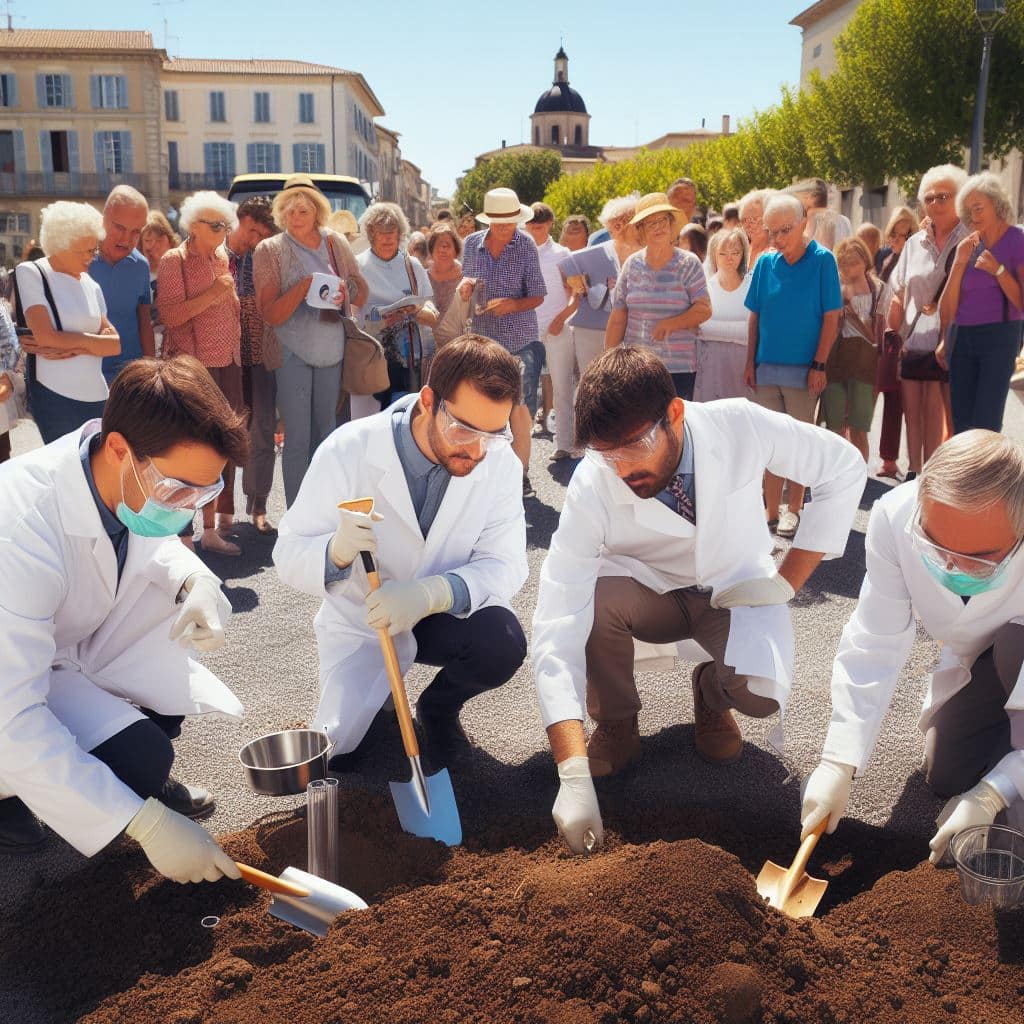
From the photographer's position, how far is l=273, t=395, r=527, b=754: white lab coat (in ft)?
10.3

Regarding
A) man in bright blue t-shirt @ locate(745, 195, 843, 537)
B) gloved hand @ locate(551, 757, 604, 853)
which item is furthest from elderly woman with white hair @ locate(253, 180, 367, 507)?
gloved hand @ locate(551, 757, 604, 853)

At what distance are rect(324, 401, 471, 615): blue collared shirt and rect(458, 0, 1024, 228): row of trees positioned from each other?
1894 centimetres

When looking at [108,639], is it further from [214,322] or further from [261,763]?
[214,322]

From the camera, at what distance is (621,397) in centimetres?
280

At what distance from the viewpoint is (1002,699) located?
9.54ft

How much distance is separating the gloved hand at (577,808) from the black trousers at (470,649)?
0.58 metres

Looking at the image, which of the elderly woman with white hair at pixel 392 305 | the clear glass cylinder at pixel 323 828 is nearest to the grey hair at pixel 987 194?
the elderly woman with white hair at pixel 392 305

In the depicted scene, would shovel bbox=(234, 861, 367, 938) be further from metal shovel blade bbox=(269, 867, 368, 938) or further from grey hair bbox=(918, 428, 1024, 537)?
grey hair bbox=(918, 428, 1024, 537)

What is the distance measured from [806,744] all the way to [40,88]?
5160 centimetres

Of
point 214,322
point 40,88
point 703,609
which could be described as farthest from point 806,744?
point 40,88

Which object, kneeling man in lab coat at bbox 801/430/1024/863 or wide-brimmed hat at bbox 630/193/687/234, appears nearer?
kneeling man in lab coat at bbox 801/430/1024/863

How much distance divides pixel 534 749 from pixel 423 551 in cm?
78

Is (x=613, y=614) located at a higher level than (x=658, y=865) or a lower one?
higher

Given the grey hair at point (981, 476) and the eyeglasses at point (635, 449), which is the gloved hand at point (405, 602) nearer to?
the eyeglasses at point (635, 449)
